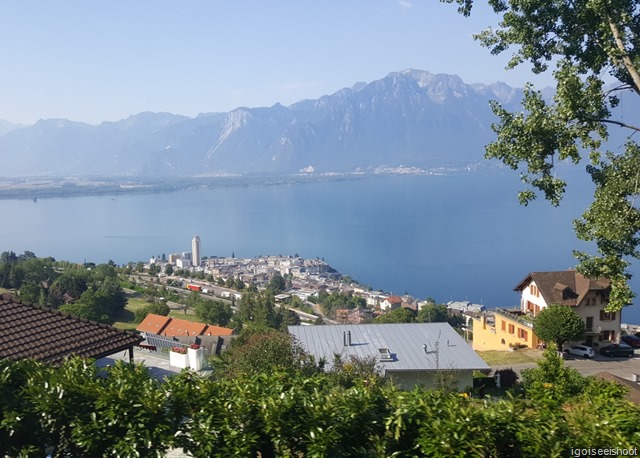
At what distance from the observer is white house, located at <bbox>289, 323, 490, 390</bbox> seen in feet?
34.8

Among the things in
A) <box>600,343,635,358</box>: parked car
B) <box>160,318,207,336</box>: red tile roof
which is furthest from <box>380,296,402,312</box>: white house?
<box>600,343,635,358</box>: parked car

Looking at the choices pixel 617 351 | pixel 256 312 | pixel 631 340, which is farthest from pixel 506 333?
pixel 256 312

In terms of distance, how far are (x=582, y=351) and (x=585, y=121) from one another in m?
11.7

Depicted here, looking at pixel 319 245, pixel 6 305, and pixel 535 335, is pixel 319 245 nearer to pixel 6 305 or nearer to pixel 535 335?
pixel 535 335

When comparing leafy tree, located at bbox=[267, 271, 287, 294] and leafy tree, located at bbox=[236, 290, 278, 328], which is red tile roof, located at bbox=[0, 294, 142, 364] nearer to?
leafy tree, located at bbox=[236, 290, 278, 328]

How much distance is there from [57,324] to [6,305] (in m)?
0.63

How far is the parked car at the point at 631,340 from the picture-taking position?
17.2 m

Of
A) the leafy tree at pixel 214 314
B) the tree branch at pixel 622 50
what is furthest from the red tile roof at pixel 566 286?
the leafy tree at pixel 214 314

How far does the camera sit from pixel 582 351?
15219 millimetres

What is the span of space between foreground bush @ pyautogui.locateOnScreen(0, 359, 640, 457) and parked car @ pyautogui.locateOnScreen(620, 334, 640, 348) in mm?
15454

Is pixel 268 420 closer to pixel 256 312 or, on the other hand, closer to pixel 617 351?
pixel 617 351

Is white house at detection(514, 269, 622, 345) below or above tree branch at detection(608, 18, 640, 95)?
below

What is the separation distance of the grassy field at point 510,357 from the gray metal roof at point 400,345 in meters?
2.85

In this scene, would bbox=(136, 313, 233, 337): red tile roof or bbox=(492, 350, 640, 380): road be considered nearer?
bbox=(492, 350, 640, 380): road
